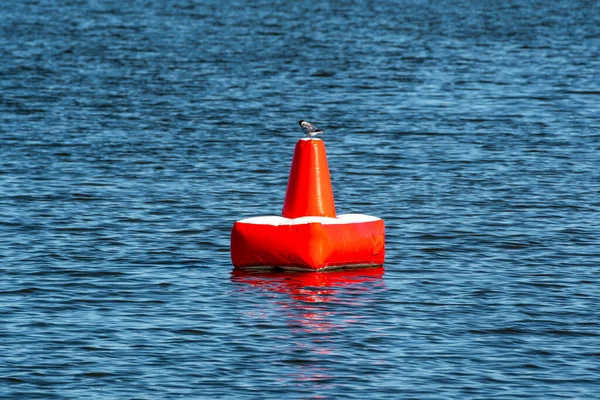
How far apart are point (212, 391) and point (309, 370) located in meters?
0.86

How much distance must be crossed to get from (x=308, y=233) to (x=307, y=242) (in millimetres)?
92

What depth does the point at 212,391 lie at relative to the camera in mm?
9977

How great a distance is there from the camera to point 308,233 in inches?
523

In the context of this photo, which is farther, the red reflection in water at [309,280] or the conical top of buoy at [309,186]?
the conical top of buoy at [309,186]

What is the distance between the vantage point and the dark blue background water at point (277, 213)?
10.6 m

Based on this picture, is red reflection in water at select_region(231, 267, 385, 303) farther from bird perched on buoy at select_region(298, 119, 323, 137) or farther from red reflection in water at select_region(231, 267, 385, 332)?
bird perched on buoy at select_region(298, 119, 323, 137)

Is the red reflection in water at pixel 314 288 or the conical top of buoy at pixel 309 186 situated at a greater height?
the conical top of buoy at pixel 309 186

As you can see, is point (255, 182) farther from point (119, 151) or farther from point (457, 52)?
point (457, 52)

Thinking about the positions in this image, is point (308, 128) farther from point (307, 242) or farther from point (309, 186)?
point (307, 242)

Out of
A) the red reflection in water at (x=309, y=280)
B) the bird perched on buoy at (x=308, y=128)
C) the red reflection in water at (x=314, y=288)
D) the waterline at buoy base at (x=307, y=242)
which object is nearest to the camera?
the red reflection in water at (x=314, y=288)

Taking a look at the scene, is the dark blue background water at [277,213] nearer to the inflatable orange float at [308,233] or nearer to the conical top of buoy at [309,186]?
the inflatable orange float at [308,233]

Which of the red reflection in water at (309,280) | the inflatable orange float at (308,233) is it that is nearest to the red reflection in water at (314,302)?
the red reflection in water at (309,280)

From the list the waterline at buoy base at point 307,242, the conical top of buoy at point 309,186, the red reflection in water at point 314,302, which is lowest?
the red reflection in water at point 314,302

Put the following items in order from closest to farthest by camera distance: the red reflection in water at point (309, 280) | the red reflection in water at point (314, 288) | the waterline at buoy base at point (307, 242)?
the red reflection in water at point (314, 288) → the red reflection in water at point (309, 280) → the waterline at buoy base at point (307, 242)
